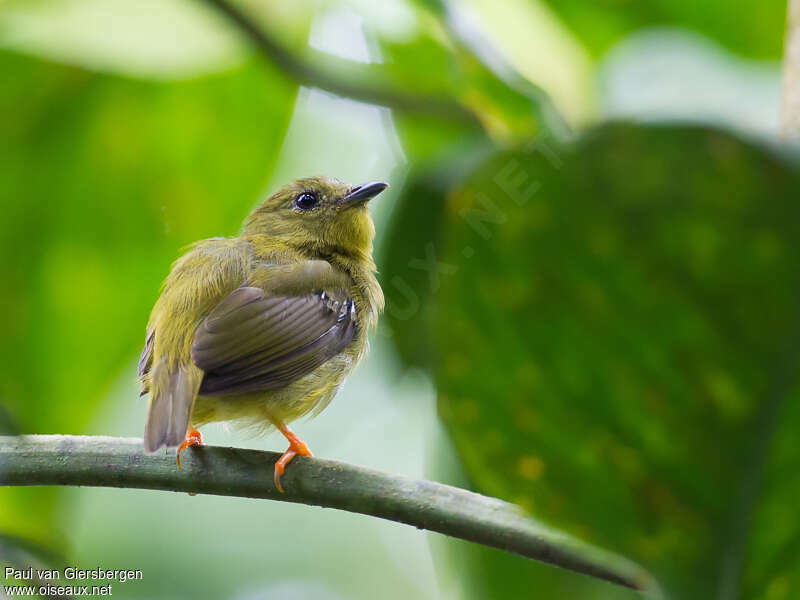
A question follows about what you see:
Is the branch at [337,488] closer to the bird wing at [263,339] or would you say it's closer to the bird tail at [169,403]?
the bird tail at [169,403]

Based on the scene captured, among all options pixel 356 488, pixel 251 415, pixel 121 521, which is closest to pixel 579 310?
pixel 356 488

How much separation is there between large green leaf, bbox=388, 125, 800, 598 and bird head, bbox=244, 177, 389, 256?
1.73m

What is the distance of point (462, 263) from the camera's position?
3.51ft

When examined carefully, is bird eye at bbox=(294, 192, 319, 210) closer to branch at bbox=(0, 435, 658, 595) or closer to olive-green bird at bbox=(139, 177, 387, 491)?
olive-green bird at bbox=(139, 177, 387, 491)

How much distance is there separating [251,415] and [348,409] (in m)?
0.69

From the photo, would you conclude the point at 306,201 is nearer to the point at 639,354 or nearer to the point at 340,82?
the point at 340,82

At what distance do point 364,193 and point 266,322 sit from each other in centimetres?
69

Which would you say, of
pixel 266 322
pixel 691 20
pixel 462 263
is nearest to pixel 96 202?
pixel 266 322

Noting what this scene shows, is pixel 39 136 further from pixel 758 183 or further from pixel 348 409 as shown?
pixel 758 183

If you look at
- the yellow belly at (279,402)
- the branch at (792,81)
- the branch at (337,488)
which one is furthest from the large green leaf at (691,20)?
the branch at (337,488)

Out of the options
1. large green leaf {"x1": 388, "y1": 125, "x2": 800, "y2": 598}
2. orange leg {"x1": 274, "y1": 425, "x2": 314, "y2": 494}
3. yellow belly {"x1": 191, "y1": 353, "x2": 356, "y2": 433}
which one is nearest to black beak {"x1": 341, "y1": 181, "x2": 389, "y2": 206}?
yellow belly {"x1": 191, "y1": 353, "x2": 356, "y2": 433}

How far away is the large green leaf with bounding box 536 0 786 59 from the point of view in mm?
3246

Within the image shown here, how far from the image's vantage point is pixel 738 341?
3.26 feet

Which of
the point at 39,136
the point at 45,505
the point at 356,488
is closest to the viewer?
the point at 356,488
